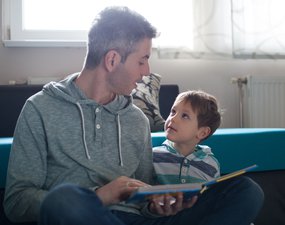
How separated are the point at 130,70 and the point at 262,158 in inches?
28.5

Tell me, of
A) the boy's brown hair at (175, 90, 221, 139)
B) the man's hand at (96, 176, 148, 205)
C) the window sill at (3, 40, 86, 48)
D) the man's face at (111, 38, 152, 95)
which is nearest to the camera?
the man's hand at (96, 176, 148, 205)

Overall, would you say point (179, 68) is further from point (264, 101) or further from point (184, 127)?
point (184, 127)

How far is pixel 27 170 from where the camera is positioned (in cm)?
101

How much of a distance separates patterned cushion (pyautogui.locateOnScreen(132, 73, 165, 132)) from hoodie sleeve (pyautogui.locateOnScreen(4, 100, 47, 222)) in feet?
2.66

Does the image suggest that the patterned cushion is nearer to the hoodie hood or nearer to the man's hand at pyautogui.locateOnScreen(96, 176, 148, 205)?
the hoodie hood

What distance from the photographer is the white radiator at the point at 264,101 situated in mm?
2404

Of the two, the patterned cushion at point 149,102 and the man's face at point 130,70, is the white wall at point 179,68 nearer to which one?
the patterned cushion at point 149,102

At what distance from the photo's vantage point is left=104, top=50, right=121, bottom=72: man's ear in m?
1.12

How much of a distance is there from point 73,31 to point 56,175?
1350mm

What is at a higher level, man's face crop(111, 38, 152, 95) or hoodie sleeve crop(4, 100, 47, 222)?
man's face crop(111, 38, 152, 95)

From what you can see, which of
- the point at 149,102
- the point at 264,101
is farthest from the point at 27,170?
the point at 264,101

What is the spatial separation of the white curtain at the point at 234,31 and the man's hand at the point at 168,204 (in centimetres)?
133

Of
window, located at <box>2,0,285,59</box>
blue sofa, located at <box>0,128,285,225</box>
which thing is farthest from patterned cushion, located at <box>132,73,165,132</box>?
window, located at <box>2,0,285,59</box>

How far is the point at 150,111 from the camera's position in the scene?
5.97 feet
